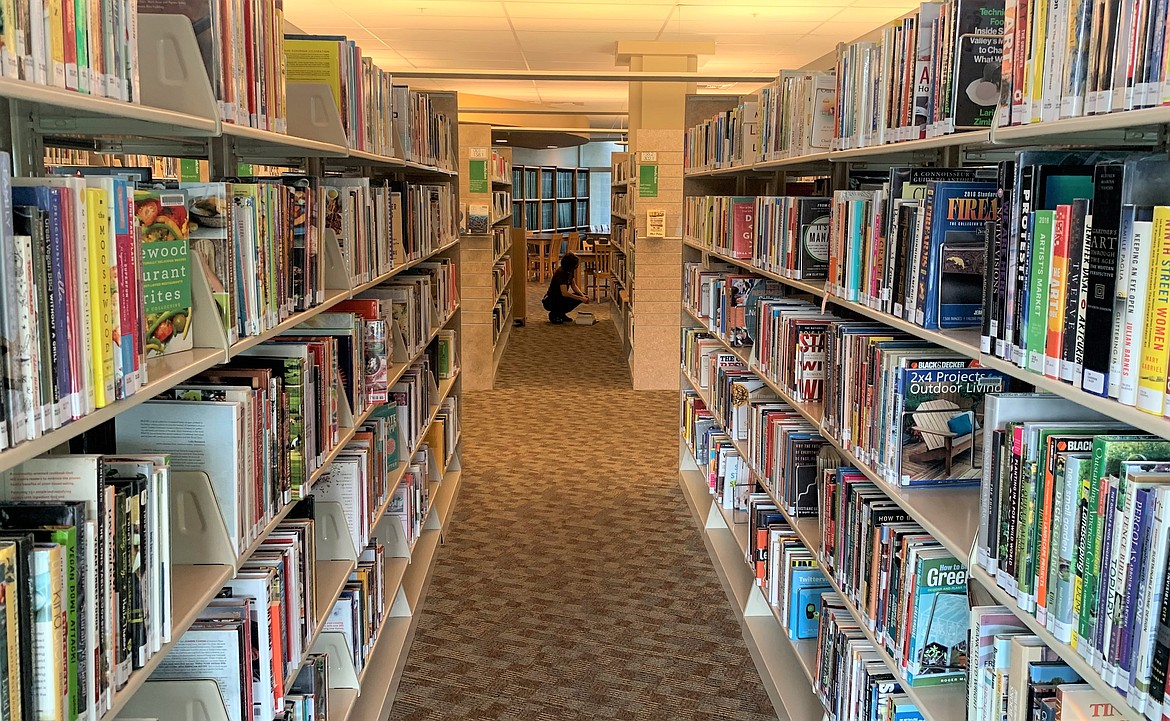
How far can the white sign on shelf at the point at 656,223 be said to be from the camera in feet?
26.1

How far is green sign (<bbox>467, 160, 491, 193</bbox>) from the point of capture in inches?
325

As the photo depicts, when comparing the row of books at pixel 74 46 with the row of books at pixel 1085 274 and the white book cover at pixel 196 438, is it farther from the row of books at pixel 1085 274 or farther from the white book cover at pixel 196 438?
the row of books at pixel 1085 274

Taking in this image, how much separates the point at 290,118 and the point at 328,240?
403mm

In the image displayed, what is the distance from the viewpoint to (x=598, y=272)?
51.3ft

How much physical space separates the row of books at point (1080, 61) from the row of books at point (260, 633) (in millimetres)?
1626

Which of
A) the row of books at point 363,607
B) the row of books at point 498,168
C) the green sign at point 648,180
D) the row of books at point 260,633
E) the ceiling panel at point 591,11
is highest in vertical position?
the ceiling panel at point 591,11

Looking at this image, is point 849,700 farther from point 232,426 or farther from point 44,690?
point 44,690

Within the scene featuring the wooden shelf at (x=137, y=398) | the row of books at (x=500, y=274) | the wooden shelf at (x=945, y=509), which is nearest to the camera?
the wooden shelf at (x=137, y=398)

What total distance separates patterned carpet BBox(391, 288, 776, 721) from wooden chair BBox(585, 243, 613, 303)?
832 cm

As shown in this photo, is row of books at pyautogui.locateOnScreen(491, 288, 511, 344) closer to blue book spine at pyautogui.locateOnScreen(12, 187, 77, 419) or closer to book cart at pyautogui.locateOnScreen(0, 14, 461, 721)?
book cart at pyautogui.locateOnScreen(0, 14, 461, 721)

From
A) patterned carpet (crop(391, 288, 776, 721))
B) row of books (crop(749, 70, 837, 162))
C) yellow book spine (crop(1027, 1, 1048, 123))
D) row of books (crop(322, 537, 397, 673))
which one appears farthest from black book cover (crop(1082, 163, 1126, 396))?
patterned carpet (crop(391, 288, 776, 721))

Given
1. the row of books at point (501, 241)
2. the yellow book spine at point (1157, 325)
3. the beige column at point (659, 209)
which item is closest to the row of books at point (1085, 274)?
the yellow book spine at point (1157, 325)

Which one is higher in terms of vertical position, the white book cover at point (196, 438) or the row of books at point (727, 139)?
the row of books at point (727, 139)

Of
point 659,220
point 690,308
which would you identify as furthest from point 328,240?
point 659,220
